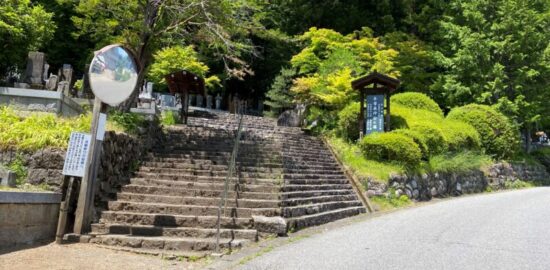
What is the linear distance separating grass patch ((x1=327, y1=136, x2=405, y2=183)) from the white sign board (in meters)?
8.72

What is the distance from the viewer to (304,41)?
2659cm

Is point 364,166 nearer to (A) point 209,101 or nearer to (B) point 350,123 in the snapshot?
(B) point 350,123

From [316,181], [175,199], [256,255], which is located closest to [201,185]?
[175,199]

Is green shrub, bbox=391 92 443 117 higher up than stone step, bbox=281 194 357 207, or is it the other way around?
Result: green shrub, bbox=391 92 443 117

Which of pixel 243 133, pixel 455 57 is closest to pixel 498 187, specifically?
pixel 455 57

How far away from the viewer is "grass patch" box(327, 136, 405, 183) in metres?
13.7

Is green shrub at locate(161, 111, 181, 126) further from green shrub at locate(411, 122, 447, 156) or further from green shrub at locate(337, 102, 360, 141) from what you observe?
green shrub at locate(411, 122, 447, 156)

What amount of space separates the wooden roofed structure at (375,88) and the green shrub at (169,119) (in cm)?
702

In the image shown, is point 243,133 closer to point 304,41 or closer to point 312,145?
point 312,145

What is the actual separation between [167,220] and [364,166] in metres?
7.90

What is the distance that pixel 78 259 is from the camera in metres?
6.19

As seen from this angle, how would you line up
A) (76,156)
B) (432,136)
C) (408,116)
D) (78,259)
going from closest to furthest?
(78,259), (76,156), (432,136), (408,116)

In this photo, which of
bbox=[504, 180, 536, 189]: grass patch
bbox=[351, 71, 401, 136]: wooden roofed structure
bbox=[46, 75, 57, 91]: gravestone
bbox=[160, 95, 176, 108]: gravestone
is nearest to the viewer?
bbox=[46, 75, 57, 91]: gravestone

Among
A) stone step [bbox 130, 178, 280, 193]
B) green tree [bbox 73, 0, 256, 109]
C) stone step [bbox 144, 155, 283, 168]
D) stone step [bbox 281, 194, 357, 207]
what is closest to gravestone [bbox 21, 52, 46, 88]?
green tree [bbox 73, 0, 256, 109]
